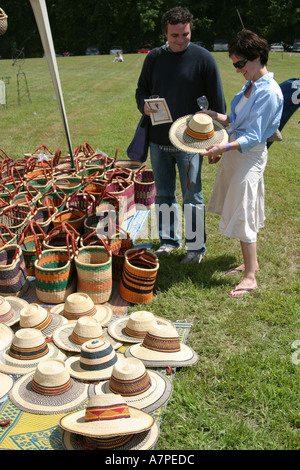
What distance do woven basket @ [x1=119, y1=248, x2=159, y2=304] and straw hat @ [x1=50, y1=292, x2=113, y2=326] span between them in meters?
0.33

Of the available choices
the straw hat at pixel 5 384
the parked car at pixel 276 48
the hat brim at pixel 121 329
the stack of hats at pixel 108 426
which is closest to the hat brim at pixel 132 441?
the stack of hats at pixel 108 426

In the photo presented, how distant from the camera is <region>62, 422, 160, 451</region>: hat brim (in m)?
2.15

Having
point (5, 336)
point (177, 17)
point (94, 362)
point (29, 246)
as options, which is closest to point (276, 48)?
point (177, 17)

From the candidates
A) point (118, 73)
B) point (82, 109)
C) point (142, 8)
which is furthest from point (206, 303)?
point (142, 8)

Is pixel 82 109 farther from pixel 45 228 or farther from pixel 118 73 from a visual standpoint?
pixel 118 73

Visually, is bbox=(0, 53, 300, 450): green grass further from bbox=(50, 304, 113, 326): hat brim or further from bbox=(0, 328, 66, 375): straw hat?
bbox=(0, 328, 66, 375): straw hat

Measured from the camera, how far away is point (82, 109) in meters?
12.8

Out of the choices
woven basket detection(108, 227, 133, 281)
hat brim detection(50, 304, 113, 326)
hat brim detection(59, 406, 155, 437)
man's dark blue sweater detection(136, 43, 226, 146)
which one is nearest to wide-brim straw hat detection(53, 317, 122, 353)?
hat brim detection(50, 304, 113, 326)

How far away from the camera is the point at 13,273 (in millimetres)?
3482

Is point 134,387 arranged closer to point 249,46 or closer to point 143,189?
point 249,46

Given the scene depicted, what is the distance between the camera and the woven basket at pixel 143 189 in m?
5.30

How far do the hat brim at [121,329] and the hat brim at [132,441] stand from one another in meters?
0.81

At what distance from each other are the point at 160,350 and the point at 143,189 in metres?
2.79
